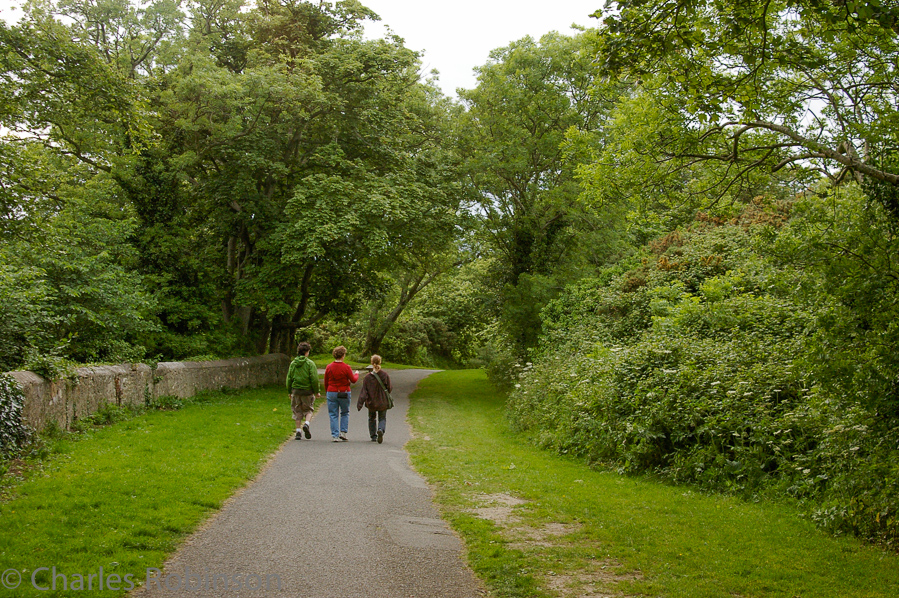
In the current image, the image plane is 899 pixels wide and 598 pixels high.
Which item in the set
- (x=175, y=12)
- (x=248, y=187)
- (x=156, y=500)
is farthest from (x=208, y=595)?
(x=175, y=12)

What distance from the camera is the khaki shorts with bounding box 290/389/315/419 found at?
1241 centimetres

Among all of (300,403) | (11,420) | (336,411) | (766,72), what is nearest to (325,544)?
(11,420)

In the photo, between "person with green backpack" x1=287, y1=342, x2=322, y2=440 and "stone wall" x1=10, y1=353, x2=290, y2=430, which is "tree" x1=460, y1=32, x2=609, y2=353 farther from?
"person with green backpack" x1=287, y1=342, x2=322, y2=440

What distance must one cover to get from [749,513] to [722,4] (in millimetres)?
5640

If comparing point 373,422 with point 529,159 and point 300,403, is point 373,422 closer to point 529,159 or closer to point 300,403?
point 300,403

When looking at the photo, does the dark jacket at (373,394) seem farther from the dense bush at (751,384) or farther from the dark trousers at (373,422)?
the dense bush at (751,384)

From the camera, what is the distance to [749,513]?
7.32 m

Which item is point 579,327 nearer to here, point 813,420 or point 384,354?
point 813,420

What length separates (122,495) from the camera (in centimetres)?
695

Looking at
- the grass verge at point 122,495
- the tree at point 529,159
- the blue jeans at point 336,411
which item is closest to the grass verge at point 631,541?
the blue jeans at point 336,411

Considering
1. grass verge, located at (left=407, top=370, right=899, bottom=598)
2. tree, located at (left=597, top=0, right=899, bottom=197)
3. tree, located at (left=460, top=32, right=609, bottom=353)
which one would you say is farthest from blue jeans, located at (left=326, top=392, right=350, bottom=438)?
tree, located at (left=460, top=32, right=609, bottom=353)

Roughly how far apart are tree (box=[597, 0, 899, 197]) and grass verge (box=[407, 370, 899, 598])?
371 centimetres

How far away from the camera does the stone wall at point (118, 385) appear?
364 inches

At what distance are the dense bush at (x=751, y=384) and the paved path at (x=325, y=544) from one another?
389 centimetres
